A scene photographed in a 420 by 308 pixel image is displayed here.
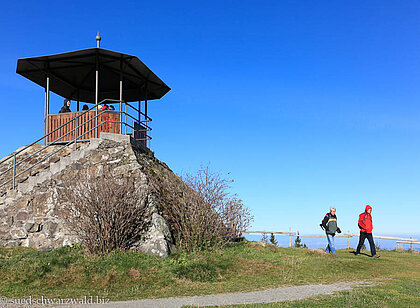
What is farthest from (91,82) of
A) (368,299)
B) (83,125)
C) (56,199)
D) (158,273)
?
(368,299)

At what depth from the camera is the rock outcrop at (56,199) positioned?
1402 cm

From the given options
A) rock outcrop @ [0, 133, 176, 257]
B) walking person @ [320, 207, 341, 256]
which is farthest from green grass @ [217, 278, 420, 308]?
rock outcrop @ [0, 133, 176, 257]

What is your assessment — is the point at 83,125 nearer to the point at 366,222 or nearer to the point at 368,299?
the point at 366,222

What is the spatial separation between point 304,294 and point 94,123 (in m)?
11.4

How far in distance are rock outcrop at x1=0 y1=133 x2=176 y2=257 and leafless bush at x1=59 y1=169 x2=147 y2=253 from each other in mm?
586

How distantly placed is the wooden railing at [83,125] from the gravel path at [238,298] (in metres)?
9.22

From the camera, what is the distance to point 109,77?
19.8 meters

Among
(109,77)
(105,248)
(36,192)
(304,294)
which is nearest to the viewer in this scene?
(304,294)

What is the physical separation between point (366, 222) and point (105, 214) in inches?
421

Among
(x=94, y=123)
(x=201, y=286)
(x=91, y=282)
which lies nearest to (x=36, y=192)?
(x=94, y=123)

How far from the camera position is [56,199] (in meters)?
14.8

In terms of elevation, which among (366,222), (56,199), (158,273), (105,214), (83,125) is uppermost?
(83,125)

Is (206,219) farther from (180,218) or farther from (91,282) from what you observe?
(91,282)

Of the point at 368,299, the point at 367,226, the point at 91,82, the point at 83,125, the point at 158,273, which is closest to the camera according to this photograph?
the point at 368,299
